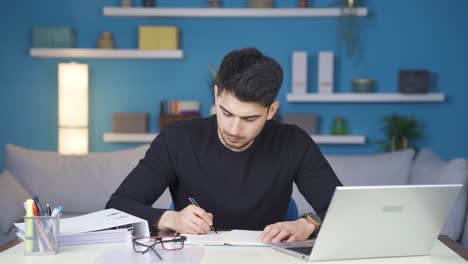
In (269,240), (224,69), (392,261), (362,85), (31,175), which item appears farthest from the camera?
(362,85)

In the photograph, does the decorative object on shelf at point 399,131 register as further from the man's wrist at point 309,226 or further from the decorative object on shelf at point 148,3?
the man's wrist at point 309,226

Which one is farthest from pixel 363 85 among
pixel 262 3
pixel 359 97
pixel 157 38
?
pixel 157 38

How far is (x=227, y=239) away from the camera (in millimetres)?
1945

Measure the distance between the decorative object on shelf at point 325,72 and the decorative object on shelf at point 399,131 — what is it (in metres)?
0.48

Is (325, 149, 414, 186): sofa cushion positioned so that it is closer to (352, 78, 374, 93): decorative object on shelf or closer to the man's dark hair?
(352, 78, 374, 93): decorative object on shelf

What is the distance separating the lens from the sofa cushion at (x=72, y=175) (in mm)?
3941

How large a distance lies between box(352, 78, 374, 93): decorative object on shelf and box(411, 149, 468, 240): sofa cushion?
1273 millimetres

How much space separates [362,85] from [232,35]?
101cm

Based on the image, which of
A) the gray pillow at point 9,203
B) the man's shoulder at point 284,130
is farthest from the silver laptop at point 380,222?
the gray pillow at point 9,203

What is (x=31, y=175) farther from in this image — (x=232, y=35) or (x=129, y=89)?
(x=232, y=35)

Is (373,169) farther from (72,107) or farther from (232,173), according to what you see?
(72,107)

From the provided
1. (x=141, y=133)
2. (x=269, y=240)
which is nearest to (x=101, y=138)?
(x=141, y=133)

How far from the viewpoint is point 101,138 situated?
5484mm

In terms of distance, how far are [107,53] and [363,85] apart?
72.2 inches
